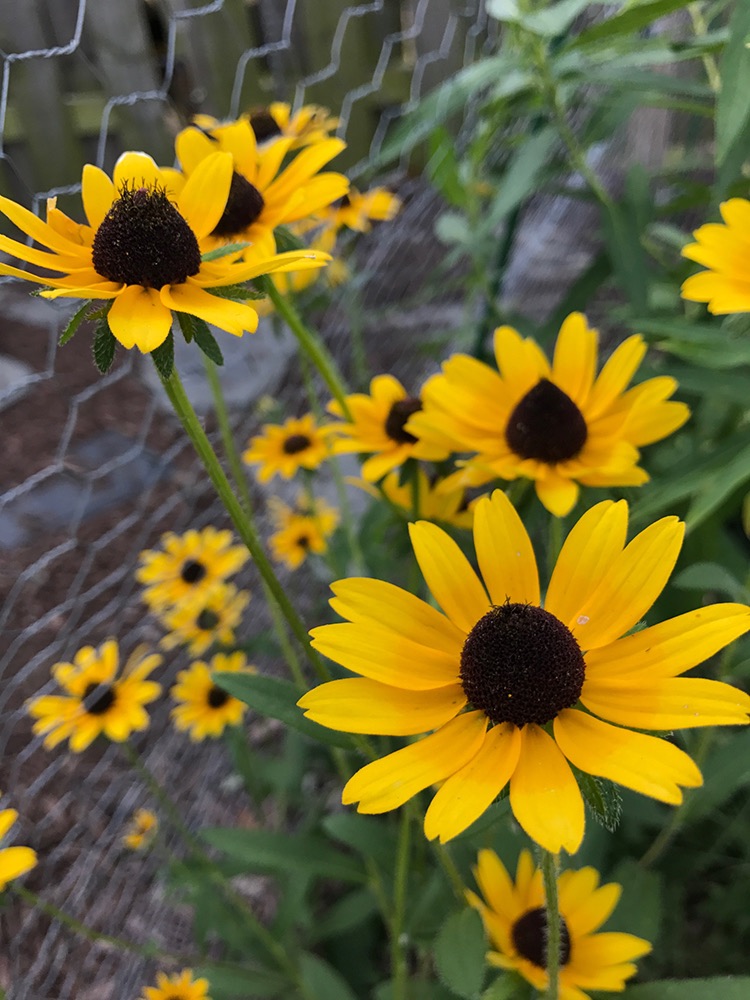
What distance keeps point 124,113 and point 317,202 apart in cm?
100

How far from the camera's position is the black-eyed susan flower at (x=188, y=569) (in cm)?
108

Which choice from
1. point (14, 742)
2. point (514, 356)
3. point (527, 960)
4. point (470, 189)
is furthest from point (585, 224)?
point (527, 960)

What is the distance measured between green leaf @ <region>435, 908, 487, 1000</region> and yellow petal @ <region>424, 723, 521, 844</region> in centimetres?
18

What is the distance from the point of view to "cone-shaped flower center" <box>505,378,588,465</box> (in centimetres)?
61

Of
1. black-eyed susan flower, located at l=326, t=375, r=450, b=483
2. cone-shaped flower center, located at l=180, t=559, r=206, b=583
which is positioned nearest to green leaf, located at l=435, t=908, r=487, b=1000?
black-eyed susan flower, located at l=326, t=375, r=450, b=483

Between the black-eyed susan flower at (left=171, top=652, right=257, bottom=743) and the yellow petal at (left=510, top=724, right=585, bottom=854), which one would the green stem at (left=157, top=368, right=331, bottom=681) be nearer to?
the yellow petal at (left=510, top=724, right=585, bottom=854)

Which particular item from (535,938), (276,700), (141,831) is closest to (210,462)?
(276,700)

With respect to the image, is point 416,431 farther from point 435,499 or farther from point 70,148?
point 70,148

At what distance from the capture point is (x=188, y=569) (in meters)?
1.10

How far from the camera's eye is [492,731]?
388 mm

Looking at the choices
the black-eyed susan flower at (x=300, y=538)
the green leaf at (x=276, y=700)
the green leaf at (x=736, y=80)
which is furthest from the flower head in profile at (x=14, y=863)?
the green leaf at (x=736, y=80)

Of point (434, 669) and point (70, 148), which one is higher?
point (70, 148)

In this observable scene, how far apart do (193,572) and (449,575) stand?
73cm

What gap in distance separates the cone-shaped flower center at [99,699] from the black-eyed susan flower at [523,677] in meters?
0.63
